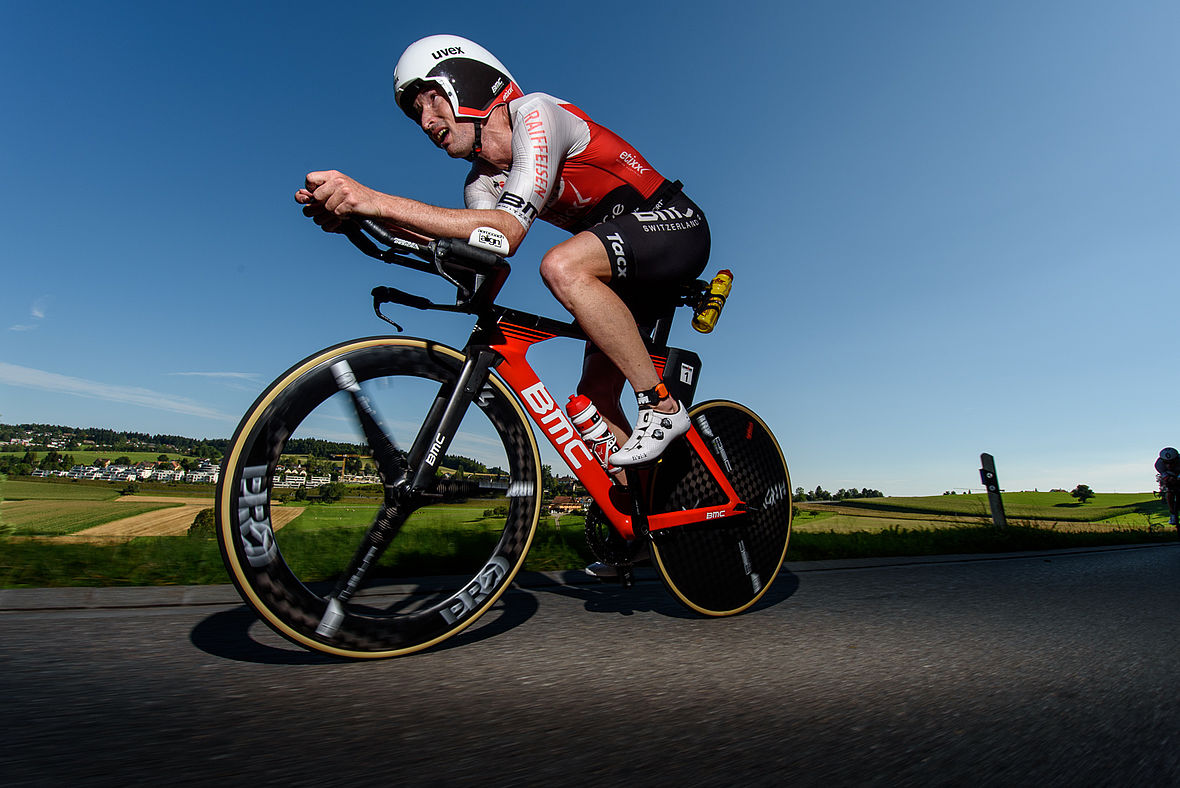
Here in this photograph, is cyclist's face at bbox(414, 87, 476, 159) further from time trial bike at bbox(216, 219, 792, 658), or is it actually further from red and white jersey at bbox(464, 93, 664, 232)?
time trial bike at bbox(216, 219, 792, 658)

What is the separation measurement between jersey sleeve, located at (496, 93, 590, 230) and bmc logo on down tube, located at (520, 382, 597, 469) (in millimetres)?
604

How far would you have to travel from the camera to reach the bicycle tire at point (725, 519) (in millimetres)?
2680

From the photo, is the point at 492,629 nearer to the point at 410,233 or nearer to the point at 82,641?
the point at 82,641

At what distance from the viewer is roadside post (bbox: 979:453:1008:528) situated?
428 inches

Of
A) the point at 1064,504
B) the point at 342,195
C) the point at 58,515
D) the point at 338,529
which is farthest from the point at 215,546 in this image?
the point at 1064,504

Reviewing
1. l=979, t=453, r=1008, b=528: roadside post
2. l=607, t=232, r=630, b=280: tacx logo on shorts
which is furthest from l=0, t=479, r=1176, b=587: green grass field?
l=979, t=453, r=1008, b=528: roadside post

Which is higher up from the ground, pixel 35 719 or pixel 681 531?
pixel 681 531

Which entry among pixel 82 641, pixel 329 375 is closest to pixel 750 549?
pixel 329 375

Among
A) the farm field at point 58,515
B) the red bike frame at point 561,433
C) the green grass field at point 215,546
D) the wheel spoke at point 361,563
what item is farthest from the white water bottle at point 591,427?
the farm field at point 58,515

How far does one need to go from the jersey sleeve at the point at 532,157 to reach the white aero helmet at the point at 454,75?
0.20 metres

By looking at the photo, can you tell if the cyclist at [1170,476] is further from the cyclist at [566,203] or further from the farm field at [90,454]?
the farm field at [90,454]

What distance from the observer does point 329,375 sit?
1.84 m

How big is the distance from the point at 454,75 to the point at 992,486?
1193cm

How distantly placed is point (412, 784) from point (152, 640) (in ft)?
4.63
